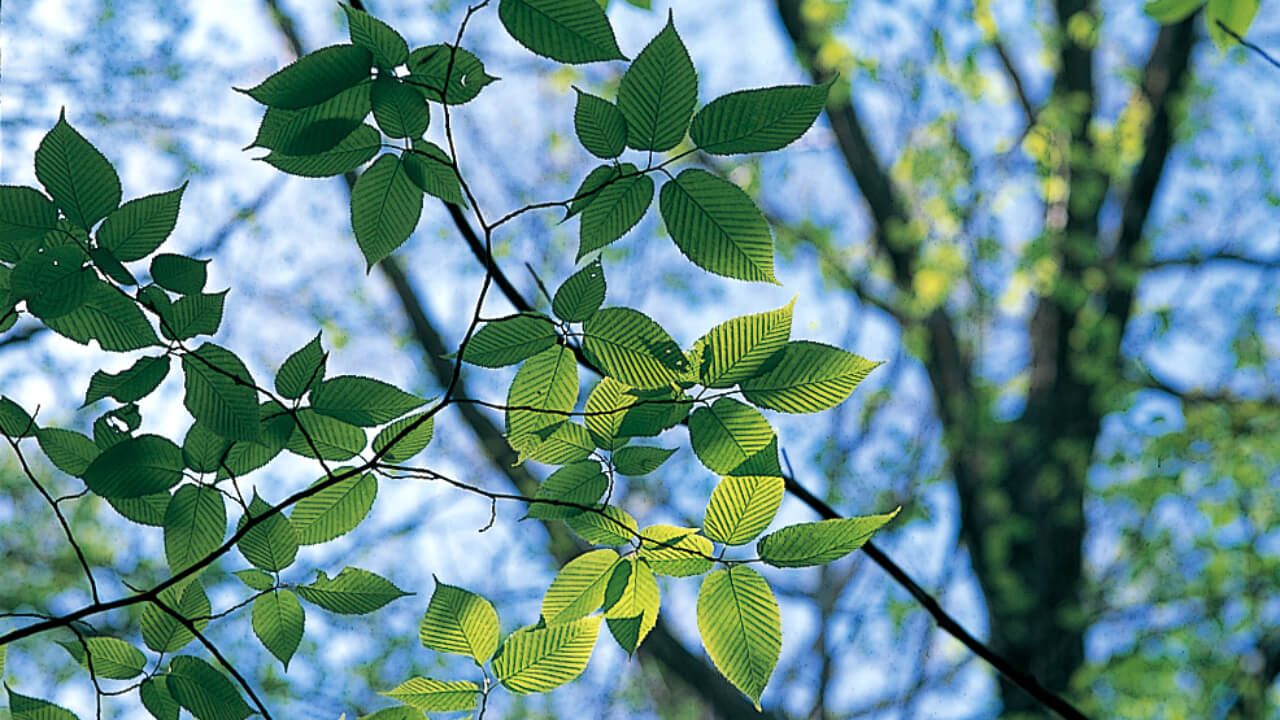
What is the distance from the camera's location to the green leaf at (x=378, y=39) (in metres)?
0.41

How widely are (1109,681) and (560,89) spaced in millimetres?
3521

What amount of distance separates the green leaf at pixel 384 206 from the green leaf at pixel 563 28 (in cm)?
9

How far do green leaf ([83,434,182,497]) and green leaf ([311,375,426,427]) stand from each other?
0.09 metres

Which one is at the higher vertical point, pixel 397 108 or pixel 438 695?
pixel 397 108

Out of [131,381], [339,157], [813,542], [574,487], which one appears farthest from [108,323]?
[813,542]

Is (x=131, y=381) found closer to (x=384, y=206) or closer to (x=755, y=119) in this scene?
(x=384, y=206)

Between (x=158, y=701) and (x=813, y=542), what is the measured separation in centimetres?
36

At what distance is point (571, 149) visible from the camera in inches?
184

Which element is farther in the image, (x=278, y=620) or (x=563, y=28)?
(x=278, y=620)

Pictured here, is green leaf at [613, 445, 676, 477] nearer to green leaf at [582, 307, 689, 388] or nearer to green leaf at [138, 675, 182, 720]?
green leaf at [582, 307, 689, 388]

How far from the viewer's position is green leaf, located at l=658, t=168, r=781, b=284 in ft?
1.42

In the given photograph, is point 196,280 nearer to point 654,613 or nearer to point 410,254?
point 654,613

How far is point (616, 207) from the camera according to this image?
1.48 feet

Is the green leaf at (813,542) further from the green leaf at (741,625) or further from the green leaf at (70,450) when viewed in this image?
the green leaf at (70,450)
